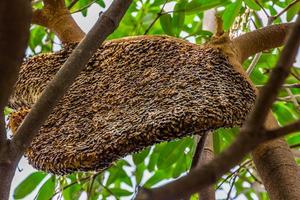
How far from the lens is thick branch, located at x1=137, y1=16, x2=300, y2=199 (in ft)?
1.10

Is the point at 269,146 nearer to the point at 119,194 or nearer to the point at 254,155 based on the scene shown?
the point at 254,155

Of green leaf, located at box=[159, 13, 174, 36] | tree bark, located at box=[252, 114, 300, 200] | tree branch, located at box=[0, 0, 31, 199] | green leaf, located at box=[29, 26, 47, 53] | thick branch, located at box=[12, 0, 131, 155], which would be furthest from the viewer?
green leaf, located at box=[29, 26, 47, 53]

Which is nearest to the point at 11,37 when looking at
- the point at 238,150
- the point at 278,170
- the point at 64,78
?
the point at 238,150

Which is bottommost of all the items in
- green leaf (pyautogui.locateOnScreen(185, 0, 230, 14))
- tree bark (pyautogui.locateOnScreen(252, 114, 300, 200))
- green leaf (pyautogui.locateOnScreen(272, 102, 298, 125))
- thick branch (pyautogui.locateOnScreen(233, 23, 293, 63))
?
green leaf (pyautogui.locateOnScreen(272, 102, 298, 125))

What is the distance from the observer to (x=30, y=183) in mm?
1524

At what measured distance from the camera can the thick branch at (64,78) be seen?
0.69 m

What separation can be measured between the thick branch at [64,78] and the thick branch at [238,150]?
0.35 meters

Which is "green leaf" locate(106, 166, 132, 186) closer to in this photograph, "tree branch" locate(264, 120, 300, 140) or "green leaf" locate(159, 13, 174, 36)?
"green leaf" locate(159, 13, 174, 36)

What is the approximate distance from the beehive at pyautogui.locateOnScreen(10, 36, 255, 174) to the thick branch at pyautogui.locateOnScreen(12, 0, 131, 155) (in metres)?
0.17

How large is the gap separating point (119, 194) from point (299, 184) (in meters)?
0.82

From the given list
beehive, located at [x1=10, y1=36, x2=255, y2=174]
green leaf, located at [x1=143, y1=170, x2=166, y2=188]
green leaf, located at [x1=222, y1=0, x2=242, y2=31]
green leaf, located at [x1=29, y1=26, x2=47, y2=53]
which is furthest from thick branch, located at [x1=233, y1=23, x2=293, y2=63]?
green leaf, located at [x1=29, y1=26, x2=47, y2=53]

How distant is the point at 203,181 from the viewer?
34cm

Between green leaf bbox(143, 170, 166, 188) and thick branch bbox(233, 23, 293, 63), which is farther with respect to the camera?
green leaf bbox(143, 170, 166, 188)

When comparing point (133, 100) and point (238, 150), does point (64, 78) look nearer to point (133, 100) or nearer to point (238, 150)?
point (133, 100)
